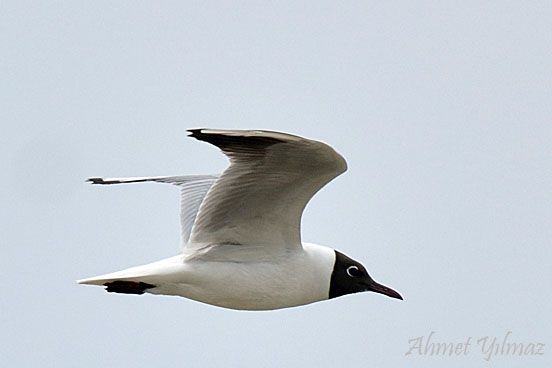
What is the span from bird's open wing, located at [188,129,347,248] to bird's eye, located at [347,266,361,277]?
27.1 inches

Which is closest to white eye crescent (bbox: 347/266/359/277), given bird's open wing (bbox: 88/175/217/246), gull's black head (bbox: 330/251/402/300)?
gull's black head (bbox: 330/251/402/300)

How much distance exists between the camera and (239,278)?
10680 millimetres

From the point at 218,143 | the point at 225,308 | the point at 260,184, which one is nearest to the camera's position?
the point at 218,143

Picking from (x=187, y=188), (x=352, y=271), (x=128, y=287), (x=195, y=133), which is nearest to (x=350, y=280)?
(x=352, y=271)

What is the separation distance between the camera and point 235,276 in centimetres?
1068

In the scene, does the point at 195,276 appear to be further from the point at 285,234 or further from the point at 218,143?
the point at 218,143

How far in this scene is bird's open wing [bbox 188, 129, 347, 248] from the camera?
953 centimetres

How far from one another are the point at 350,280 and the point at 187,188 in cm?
162

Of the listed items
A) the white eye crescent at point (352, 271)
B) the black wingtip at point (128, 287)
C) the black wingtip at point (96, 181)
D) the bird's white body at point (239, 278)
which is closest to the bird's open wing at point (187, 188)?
the black wingtip at point (96, 181)

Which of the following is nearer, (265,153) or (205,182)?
(265,153)

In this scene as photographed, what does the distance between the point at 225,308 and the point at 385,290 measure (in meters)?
1.39

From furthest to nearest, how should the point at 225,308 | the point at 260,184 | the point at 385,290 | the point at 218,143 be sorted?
the point at 385,290 → the point at 225,308 → the point at 260,184 → the point at 218,143

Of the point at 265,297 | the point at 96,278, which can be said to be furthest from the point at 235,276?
the point at 96,278

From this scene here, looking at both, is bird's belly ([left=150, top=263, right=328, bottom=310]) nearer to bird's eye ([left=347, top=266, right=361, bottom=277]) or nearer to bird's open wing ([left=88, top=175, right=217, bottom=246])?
bird's eye ([left=347, top=266, right=361, bottom=277])
